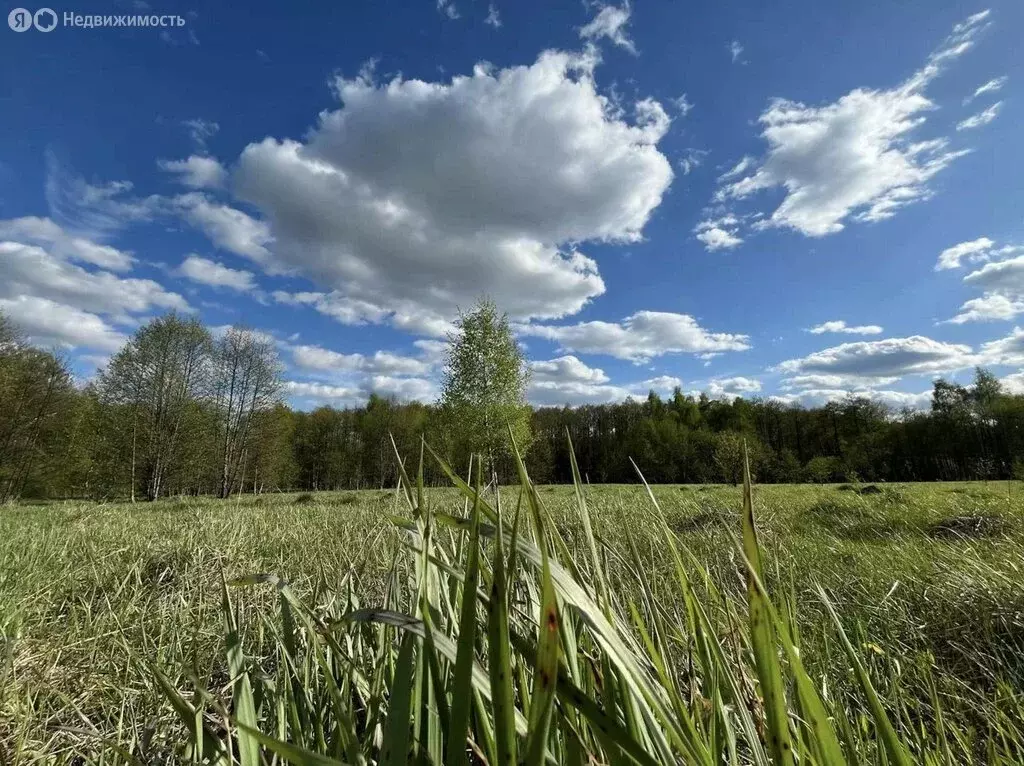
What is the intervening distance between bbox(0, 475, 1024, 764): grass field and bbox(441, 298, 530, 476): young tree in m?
20.1

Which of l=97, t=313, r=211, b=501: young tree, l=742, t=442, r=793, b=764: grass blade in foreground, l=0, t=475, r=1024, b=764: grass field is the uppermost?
l=97, t=313, r=211, b=501: young tree

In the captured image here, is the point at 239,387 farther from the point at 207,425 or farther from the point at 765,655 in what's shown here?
the point at 765,655

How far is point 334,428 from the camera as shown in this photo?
173 feet

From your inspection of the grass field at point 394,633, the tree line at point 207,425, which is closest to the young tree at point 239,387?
the tree line at point 207,425

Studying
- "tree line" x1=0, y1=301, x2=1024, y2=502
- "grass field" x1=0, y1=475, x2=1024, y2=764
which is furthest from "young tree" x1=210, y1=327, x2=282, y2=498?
"grass field" x1=0, y1=475, x2=1024, y2=764

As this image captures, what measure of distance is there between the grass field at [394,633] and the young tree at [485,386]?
20.1 meters

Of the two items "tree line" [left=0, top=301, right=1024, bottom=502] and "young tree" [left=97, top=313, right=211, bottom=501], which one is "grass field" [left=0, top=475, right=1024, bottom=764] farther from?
"young tree" [left=97, top=313, right=211, bottom=501]

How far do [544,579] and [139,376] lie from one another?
32001mm

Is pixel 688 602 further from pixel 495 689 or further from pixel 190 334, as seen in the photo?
pixel 190 334

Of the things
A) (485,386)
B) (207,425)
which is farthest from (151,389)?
(485,386)

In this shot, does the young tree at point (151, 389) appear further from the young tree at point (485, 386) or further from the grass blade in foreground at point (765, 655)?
the grass blade in foreground at point (765, 655)

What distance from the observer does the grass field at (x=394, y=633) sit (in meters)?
0.88

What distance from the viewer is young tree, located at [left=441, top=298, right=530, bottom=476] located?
25609 mm

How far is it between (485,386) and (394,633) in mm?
25206
